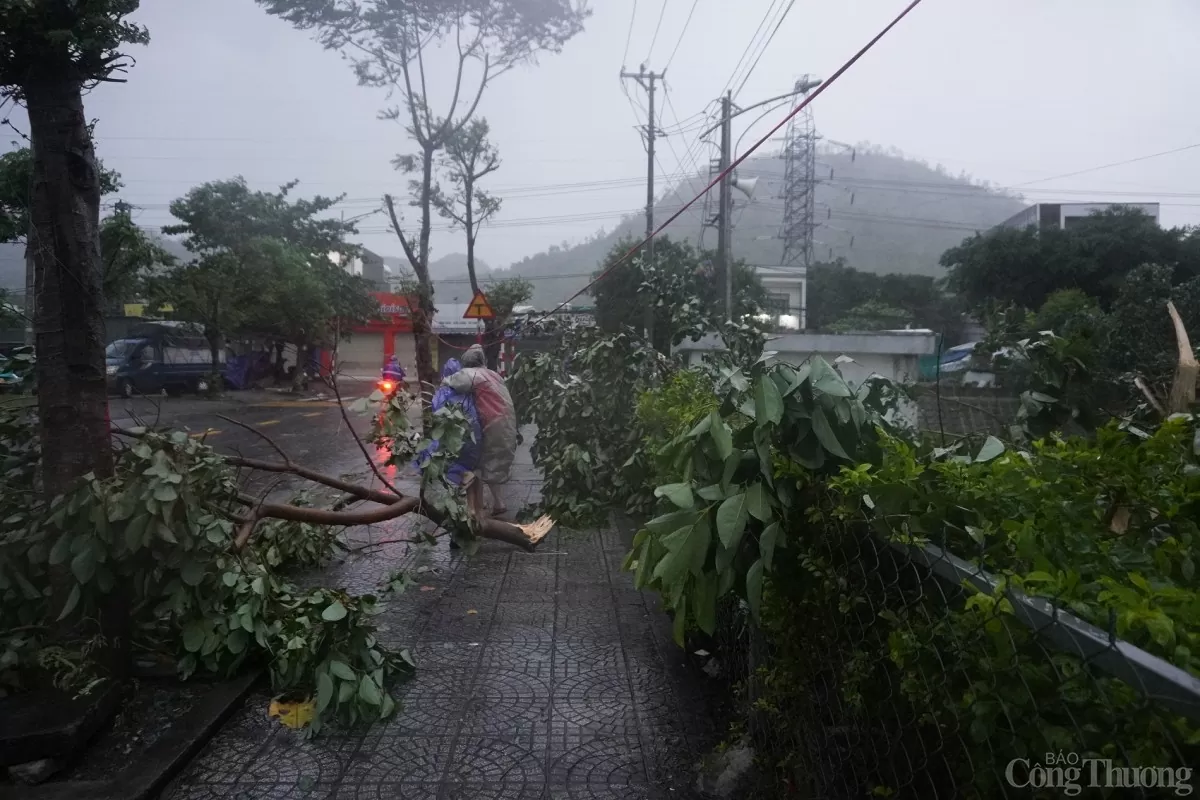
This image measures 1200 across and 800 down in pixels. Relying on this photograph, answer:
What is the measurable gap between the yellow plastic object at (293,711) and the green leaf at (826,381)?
2.82 metres

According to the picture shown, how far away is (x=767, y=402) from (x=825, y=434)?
0.64 feet

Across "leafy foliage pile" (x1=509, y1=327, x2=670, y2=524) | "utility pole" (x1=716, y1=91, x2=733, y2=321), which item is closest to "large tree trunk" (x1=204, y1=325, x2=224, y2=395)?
"utility pole" (x1=716, y1=91, x2=733, y2=321)

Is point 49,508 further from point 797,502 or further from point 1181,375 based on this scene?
point 1181,375

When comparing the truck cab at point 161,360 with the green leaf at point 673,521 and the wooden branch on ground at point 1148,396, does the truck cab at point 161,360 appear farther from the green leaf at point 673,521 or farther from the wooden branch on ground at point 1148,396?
the wooden branch on ground at point 1148,396

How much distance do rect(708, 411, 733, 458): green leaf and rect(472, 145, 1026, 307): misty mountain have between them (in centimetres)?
4505

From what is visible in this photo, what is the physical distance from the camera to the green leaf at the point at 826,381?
2.56 m

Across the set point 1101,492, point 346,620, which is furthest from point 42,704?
point 1101,492

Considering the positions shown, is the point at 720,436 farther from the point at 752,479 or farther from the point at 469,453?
the point at 469,453

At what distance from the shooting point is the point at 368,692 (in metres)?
3.95

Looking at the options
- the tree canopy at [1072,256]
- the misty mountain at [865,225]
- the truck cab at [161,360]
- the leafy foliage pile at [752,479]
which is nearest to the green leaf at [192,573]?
the leafy foliage pile at [752,479]

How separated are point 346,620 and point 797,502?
2478 mm

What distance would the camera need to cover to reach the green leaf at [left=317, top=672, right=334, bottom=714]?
153 inches

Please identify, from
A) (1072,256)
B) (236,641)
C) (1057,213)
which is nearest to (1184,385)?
(236,641)

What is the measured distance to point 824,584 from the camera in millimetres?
2414
